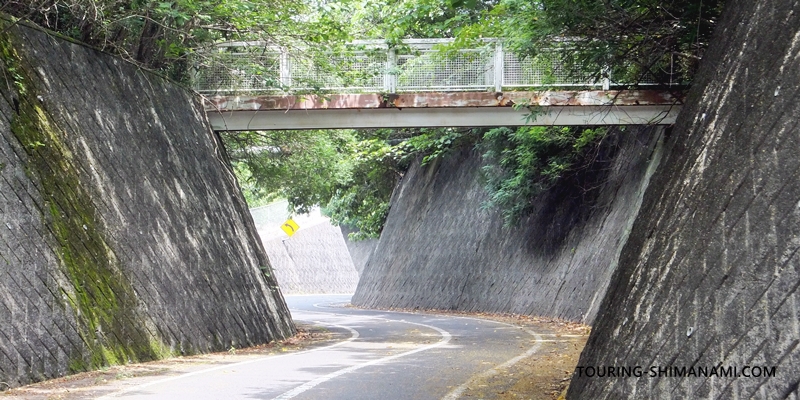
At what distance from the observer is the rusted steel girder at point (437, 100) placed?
1752cm

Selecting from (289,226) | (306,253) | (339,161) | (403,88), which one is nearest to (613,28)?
(403,88)

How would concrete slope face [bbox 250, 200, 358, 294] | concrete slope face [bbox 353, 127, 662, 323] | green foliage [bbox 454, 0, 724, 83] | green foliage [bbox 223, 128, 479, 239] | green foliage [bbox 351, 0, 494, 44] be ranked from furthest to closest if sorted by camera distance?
1. concrete slope face [bbox 250, 200, 358, 294]
2. green foliage [bbox 223, 128, 479, 239]
3. green foliage [bbox 351, 0, 494, 44]
4. concrete slope face [bbox 353, 127, 662, 323]
5. green foliage [bbox 454, 0, 724, 83]

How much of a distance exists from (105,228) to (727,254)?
28.2 feet

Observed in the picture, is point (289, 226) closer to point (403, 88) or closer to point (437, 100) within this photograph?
point (403, 88)

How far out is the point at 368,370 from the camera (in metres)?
10.5

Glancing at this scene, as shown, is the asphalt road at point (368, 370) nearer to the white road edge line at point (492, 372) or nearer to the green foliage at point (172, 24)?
the white road edge line at point (492, 372)

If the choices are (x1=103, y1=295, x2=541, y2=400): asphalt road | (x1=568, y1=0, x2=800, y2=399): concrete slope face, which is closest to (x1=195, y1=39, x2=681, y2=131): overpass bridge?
(x1=103, y1=295, x2=541, y2=400): asphalt road

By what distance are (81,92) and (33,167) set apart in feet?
8.12

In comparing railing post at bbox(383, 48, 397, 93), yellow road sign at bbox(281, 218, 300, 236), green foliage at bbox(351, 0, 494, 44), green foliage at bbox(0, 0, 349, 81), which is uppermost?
green foliage at bbox(351, 0, 494, 44)

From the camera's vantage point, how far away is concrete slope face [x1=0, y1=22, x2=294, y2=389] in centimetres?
956

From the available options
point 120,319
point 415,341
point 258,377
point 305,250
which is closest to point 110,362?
point 120,319

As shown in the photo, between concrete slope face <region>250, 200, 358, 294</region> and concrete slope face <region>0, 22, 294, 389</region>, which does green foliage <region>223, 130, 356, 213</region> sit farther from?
concrete slope face <region>250, 200, 358, 294</region>

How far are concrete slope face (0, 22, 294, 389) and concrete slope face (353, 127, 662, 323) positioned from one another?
8.27 metres

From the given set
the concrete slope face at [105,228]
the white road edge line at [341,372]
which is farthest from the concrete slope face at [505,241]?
the concrete slope face at [105,228]
